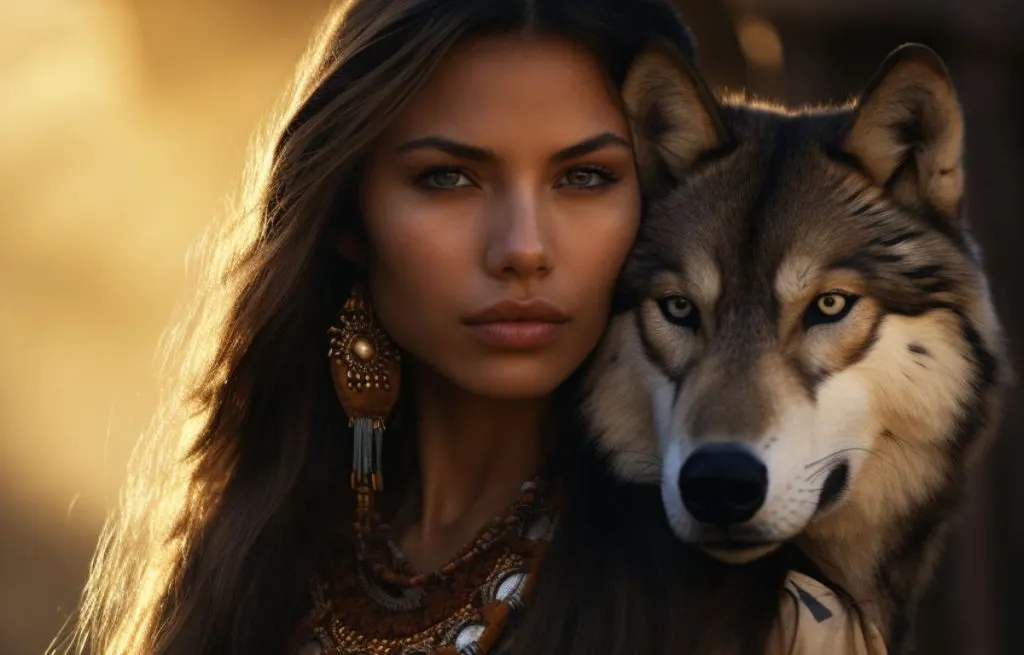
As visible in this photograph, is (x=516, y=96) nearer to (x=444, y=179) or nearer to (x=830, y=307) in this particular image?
(x=444, y=179)

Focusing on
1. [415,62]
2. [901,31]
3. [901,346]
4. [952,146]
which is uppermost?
[901,31]

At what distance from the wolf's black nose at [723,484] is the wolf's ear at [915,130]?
536 millimetres

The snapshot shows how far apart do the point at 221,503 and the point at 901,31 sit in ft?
10.8

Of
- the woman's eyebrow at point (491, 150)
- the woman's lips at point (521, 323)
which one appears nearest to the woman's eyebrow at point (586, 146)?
the woman's eyebrow at point (491, 150)

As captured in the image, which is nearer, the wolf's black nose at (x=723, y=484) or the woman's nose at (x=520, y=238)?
the wolf's black nose at (x=723, y=484)

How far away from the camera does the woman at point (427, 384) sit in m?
2.52

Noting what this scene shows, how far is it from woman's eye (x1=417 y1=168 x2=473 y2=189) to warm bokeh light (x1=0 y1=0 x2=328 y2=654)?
4.63 metres

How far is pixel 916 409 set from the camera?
2.41 metres

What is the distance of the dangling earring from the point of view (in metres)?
2.90

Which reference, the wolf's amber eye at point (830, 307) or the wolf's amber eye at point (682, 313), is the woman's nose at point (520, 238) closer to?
the wolf's amber eye at point (682, 313)

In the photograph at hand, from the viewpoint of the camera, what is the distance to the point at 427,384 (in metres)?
3.00

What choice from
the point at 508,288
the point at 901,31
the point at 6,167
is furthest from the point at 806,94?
the point at 6,167

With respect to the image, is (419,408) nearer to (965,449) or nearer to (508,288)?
(508,288)

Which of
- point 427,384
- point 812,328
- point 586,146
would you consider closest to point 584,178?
point 586,146
